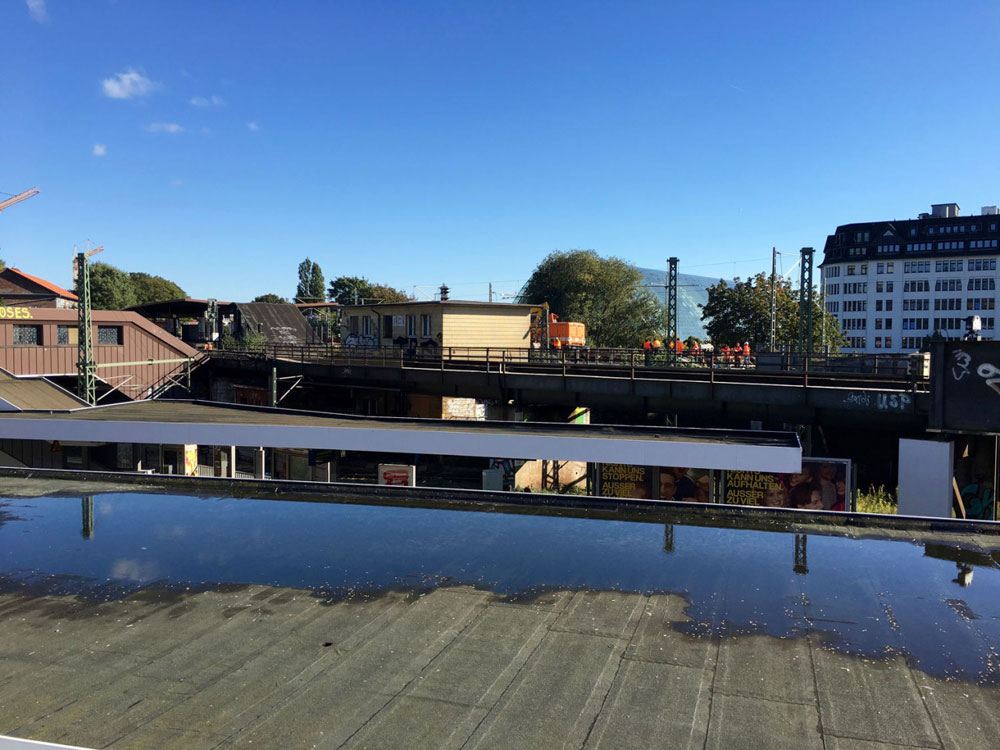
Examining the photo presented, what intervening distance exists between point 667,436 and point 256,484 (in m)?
10.1

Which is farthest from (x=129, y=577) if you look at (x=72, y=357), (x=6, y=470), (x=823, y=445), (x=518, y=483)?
(x=72, y=357)

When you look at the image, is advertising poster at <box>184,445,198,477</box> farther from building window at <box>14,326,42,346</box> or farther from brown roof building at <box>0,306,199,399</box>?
building window at <box>14,326,42,346</box>

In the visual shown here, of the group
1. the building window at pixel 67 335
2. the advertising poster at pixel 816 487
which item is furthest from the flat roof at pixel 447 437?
the building window at pixel 67 335

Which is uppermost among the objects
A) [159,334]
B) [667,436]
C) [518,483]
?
[159,334]

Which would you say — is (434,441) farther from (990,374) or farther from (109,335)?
(109,335)

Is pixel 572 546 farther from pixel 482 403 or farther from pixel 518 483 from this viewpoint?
pixel 482 403

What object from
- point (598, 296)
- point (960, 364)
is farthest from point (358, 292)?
point (960, 364)

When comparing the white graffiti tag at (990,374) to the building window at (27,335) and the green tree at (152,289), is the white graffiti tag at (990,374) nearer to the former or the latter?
the building window at (27,335)

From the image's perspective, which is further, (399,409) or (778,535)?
(399,409)

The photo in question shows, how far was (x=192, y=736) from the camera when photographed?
5.25m

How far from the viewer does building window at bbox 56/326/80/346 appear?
4366cm

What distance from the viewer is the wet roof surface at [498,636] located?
5.44 meters

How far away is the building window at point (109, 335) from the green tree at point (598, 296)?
149 feet

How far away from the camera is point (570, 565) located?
9422 millimetres
